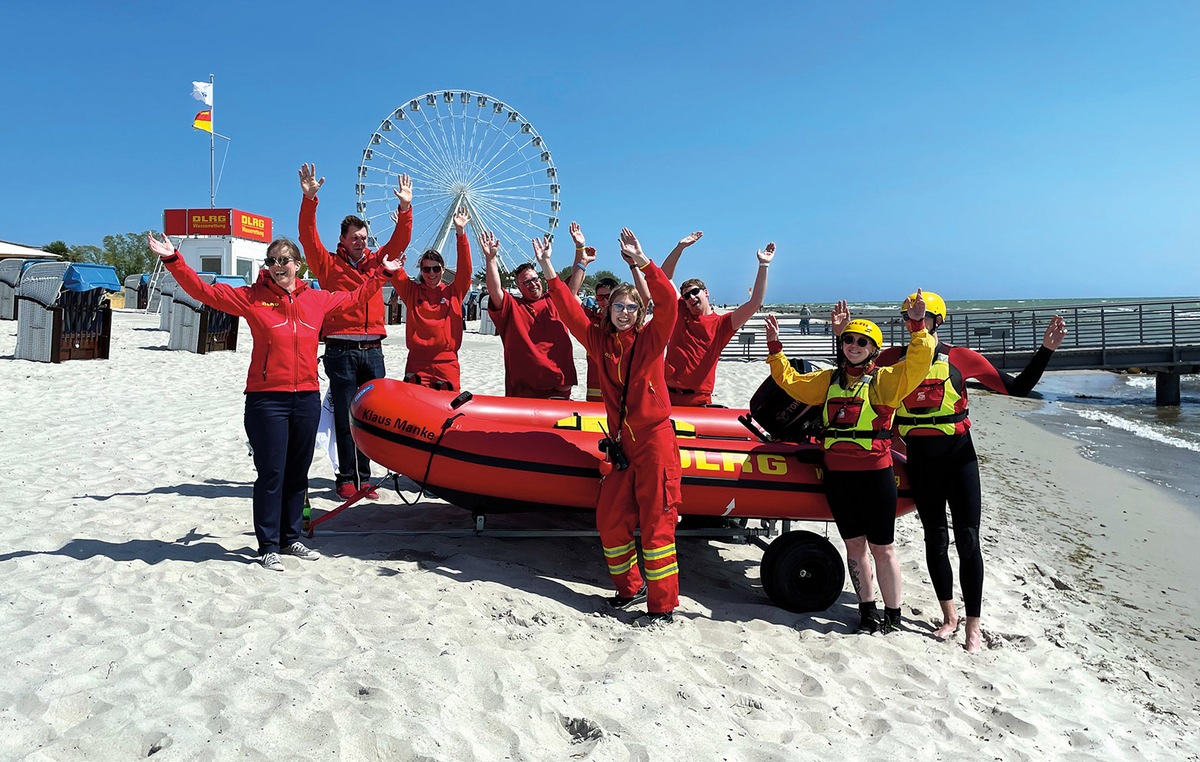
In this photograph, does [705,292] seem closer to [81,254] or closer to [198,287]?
[198,287]

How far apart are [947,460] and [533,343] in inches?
99.7

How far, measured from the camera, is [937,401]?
3.54 meters

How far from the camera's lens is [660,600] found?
350cm

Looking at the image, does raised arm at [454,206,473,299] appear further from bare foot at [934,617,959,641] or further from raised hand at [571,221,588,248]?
bare foot at [934,617,959,641]

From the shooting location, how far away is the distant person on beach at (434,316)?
4648mm

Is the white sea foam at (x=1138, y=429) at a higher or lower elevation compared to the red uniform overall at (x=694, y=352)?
lower

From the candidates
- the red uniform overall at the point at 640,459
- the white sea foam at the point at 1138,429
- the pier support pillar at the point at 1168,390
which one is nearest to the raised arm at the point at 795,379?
the red uniform overall at the point at 640,459

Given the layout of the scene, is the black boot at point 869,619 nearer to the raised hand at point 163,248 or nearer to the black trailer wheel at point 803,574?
the black trailer wheel at point 803,574

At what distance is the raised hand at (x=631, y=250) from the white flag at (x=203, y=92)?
4017 cm

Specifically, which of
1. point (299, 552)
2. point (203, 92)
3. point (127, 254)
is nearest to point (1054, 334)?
point (299, 552)

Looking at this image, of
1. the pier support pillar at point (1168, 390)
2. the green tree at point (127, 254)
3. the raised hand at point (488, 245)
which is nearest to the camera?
the raised hand at point (488, 245)

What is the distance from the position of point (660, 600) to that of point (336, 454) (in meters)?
2.86

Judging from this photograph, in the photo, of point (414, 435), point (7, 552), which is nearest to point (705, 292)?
point (414, 435)

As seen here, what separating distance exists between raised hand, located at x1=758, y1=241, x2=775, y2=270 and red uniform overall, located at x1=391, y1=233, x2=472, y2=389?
5.51 feet
